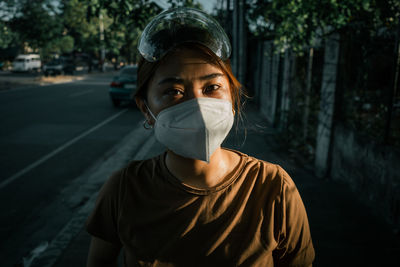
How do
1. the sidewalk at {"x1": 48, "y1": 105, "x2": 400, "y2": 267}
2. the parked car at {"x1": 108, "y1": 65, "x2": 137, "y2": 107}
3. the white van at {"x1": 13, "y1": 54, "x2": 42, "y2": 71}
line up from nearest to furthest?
the sidewalk at {"x1": 48, "y1": 105, "x2": 400, "y2": 267}, the parked car at {"x1": 108, "y1": 65, "x2": 137, "y2": 107}, the white van at {"x1": 13, "y1": 54, "x2": 42, "y2": 71}

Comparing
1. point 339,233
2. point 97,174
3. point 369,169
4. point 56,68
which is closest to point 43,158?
point 97,174

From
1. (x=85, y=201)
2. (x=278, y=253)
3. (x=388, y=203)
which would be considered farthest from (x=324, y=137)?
(x=278, y=253)

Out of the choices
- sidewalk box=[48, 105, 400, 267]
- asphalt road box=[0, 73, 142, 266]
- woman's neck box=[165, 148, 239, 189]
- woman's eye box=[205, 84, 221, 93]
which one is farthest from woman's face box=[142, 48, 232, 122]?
asphalt road box=[0, 73, 142, 266]

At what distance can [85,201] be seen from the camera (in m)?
4.45

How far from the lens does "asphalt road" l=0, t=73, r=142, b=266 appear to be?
3770 mm

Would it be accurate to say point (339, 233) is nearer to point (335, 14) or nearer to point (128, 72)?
point (335, 14)

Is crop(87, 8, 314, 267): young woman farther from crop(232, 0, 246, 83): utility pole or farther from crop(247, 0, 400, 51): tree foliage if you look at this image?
crop(232, 0, 246, 83): utility pole

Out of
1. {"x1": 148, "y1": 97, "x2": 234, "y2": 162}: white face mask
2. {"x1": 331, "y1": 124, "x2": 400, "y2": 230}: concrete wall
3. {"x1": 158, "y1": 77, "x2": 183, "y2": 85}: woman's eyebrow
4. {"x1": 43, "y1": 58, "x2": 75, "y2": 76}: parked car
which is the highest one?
{"x1": 43, "y1": 58, "x2": 75, "y2": 76}: parked car

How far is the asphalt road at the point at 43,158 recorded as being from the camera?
377cm

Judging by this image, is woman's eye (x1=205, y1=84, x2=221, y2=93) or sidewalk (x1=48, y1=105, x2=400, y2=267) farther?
sidewalk (x1=48, y1=105, x2=400, y2=267)

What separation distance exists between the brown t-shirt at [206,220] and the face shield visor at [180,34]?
1.65 ft

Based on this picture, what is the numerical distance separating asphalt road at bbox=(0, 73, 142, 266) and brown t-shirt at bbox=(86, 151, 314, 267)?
241 cm

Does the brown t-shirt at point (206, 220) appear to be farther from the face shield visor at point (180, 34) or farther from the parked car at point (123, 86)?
the parked car at point (123, 86)

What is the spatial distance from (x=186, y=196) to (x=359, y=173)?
359 cm
